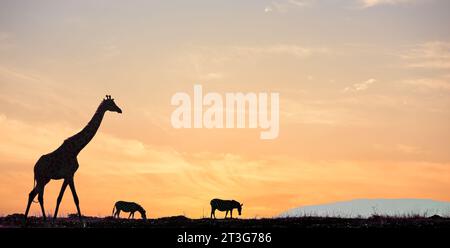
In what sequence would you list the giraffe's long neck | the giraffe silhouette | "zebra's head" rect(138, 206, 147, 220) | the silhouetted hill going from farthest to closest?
"zebra's head" rect(138, 206, 147, 220), the giraffe's long neck, the giraffe silhouette, the silhouetted hill

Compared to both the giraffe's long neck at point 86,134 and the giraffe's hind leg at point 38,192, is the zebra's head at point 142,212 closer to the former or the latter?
the giraffe's long neck at point 86,134

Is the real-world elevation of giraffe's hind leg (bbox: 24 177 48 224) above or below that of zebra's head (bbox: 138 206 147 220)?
below

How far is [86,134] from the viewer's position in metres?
32.3

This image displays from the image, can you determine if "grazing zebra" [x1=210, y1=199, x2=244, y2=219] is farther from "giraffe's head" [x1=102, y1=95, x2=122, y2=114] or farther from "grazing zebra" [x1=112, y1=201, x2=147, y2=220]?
"giraffe's head" [x1=102, y1=95, x2=122, y2=114]

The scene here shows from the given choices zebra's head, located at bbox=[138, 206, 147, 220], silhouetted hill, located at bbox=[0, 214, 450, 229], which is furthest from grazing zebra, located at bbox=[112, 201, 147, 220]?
silhouetted hill, located at bbox=[0, 214, 450, 229]

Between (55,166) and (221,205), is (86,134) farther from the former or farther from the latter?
(221,205)

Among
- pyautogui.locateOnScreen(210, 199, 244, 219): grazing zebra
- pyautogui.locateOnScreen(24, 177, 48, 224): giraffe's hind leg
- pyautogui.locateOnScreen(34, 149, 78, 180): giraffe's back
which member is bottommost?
pyautogui.locateOnScreen(24, 177, 48, 224): giraffe's hind leg

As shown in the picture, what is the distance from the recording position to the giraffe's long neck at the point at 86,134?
31769mm

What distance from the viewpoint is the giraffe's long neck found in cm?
3177

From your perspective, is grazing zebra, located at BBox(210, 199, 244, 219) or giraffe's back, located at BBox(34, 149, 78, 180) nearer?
giraffe's back, located at BBox(34, 149, 78, 180)

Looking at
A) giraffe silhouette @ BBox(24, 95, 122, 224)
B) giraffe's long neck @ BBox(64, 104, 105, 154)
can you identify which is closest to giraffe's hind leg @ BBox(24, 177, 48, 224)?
giraffe silhouette @ BBox(24, 95, 122, 224)

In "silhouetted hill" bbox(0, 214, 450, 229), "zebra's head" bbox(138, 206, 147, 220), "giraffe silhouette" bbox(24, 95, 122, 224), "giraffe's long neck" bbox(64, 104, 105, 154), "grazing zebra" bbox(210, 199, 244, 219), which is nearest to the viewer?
"silhouetted hill" bbox(0, 214, 450, 229)
